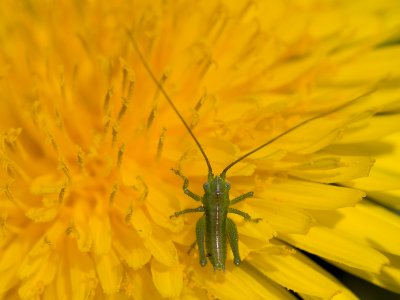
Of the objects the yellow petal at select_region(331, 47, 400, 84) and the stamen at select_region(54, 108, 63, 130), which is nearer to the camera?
the stamen at select_region(54, 108, 63, 130)

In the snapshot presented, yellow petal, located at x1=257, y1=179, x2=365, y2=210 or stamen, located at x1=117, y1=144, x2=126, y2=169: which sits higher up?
stamen, located at x1=117, y1=144, x2=126, y2=169

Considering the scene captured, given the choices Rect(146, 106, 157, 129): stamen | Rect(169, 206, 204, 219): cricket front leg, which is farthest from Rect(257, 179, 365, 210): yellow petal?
Rect(146, 106, 157, 129): stamen

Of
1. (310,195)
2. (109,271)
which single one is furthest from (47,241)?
(310,195)

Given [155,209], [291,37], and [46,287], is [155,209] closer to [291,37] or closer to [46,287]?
[46,287]

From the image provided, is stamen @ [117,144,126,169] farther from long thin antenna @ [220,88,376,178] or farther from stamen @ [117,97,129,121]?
long thin antenna @ [220,88,376,178]

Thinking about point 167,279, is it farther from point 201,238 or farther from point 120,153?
point 120,153

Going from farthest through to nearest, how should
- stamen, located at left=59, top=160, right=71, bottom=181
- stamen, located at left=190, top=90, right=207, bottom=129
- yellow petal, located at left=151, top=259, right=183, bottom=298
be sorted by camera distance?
stamen, located at left=190, top=90, right=207, bottom=129 → stamen, located at left=59, top=160, right=71, bottom=181 → yellow petal, located at left=151, top=259, right=183, bottom=298

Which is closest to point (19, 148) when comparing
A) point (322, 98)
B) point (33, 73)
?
point (33, 73)


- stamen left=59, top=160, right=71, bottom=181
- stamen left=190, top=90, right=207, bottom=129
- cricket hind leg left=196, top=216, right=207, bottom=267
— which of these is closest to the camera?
→ cricket hind leg left=196, top=216, right=207, bottom=267
